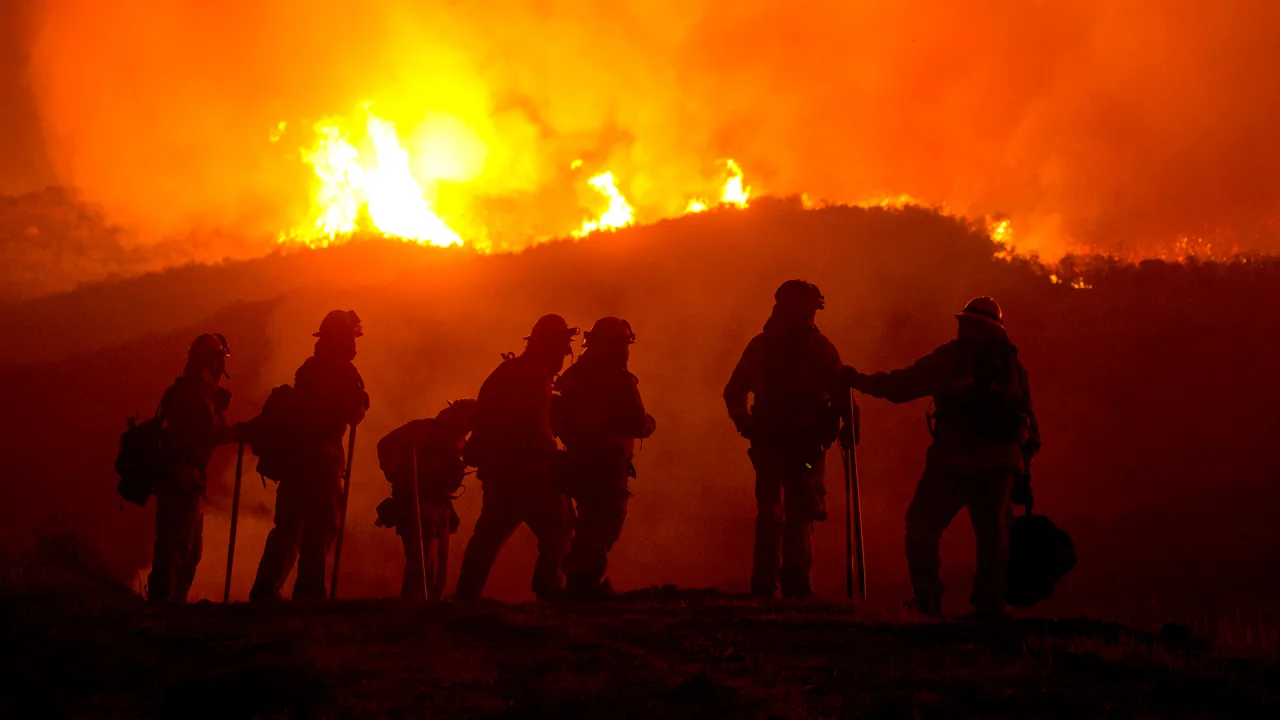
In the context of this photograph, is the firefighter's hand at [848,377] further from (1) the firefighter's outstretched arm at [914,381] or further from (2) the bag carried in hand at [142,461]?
(2) the bag carried in hand at [142,461]

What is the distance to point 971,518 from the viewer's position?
916cm

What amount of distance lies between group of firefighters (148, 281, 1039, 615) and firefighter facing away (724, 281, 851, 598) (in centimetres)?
1

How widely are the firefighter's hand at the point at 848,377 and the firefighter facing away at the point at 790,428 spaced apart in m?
0.19

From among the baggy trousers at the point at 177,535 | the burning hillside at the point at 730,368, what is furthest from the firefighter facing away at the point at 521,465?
the burning hillside at the point at 730,368

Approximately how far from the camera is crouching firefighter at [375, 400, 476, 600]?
1359 cm

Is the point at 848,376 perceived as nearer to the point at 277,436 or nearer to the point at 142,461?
the point at 277,436

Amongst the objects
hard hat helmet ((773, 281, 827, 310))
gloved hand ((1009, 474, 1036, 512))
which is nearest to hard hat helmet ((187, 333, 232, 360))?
hard hat helmet ((773, 281, 827, 310))

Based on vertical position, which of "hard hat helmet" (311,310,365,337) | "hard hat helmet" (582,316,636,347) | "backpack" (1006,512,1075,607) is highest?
"hard hat helmet" (311,310,365,337)

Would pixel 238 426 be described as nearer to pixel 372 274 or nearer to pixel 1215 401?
pixel 1215 401

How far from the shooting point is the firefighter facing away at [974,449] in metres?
9.19

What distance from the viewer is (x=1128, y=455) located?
26547 millimetres

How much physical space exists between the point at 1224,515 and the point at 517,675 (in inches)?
791

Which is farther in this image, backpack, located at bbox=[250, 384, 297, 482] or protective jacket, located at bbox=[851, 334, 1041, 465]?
backpack, located at bbox=[250, 384, 297, 482]

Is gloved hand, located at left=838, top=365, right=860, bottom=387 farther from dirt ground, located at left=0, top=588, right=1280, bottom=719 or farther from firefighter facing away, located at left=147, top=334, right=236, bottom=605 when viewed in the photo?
firefighter facing away, located at left=147, top=334, right=236, bottom=605
